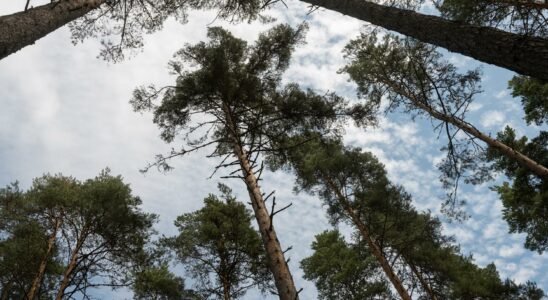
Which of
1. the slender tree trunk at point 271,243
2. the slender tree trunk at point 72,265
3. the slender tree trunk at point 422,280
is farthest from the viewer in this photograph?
the slender tree trunk at point 422,280

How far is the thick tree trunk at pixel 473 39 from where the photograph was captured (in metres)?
2.71

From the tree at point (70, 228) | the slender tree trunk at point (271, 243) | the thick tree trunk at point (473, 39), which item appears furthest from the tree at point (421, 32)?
the tree at point (70, 228)

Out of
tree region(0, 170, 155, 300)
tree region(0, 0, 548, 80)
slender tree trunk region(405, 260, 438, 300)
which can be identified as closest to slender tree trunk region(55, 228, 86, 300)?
tree region(0, 170, 155, 300)

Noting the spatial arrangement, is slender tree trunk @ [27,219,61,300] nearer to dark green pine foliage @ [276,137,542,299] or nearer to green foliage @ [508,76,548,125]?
dark green pine foliage @ [276,137,542,299]

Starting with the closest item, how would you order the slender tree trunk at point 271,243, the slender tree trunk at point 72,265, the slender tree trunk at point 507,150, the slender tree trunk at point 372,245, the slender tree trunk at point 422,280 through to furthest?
1. the slender tree trunk at point 271,243
2. the slender tree trunk at point 507,150
3. the slender tree trunk at point 72,265
4. the slender tree trunk at point 372,245
5. the slender tree trunk at point 422,280

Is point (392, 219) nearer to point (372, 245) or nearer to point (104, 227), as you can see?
point (372, 245)

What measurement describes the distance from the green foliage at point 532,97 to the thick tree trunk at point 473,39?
9.33 m

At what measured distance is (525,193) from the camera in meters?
10.7

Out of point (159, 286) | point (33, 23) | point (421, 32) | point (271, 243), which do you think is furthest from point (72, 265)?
point (421, 32)

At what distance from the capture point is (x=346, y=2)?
4.98 meters

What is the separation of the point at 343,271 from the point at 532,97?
912 cm

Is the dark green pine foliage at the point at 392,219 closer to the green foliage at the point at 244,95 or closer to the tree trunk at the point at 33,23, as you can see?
the green foliage at the point at 244,95

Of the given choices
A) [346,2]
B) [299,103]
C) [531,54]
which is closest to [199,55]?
[299,103]

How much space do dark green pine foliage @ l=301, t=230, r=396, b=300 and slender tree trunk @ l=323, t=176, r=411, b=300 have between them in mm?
1663
